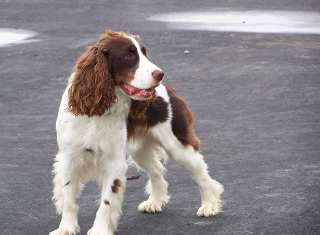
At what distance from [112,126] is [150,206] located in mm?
1146

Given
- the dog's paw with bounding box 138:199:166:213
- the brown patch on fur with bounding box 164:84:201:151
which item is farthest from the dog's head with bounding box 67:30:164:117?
the dog's paw with bounding box 138:199:166:213

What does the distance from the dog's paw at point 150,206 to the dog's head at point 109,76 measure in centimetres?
133

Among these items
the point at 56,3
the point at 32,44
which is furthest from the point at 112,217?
the point at 56,3

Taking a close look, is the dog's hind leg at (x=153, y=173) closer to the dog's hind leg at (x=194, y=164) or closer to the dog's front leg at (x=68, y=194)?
the dog's hind leg at (x=194, y=164)

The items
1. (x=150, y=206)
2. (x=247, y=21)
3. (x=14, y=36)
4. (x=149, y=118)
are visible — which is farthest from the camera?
(x=247, y=21)

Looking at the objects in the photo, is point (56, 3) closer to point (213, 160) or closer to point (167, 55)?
point (167, 55)

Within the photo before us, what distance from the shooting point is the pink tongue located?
190 inches

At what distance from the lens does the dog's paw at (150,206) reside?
5844 mm

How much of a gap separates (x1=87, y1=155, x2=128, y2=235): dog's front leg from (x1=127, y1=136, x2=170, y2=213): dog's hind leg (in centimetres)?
71

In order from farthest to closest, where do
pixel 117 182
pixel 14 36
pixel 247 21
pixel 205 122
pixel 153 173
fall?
pixel 247 21 → pixel 14 36 → pixel 205 122 → pixel 153 173 → pixel 117 182

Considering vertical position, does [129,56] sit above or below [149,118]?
above

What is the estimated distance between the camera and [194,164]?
578cm

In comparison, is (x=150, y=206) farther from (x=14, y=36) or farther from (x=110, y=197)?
(x=14, y=36)

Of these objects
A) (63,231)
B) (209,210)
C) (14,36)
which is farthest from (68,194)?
(14,36)
